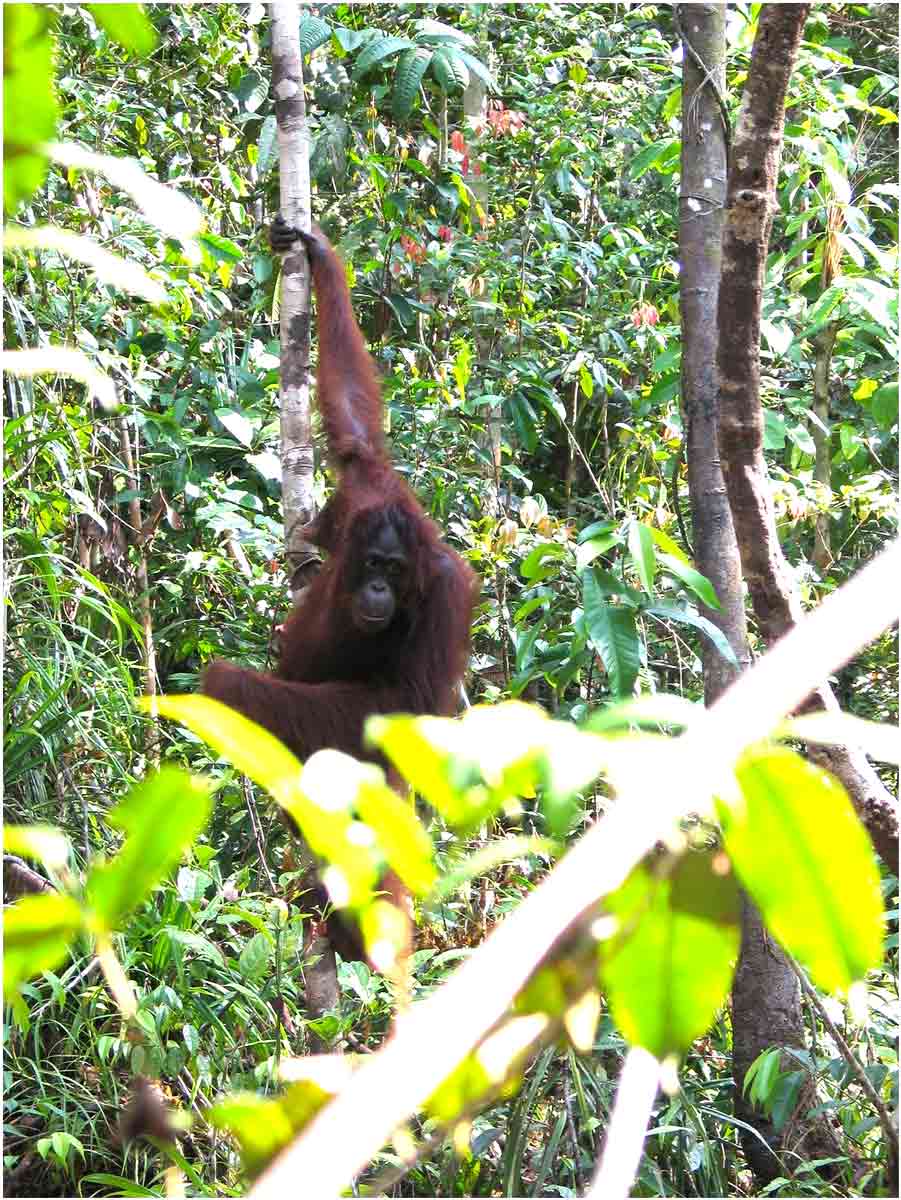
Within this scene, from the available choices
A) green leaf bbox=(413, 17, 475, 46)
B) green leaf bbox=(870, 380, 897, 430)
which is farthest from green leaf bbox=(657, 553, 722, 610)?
green leaf bbox=(413, 17, 475, 46)

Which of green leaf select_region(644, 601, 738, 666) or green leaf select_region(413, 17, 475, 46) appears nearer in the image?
green leaf select_region(644, 601, 738, 666)

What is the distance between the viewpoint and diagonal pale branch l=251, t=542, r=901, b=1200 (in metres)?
0.36

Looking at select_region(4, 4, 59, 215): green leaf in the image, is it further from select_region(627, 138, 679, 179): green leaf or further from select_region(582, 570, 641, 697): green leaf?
select_region(627, 138, 679, 179): green leaf

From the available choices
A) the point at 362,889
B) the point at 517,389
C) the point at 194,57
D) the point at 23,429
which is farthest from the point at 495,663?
the point at 362,889

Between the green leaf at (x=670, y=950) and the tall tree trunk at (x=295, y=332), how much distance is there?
2.64 m

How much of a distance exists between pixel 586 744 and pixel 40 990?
2997mm

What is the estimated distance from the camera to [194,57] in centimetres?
456

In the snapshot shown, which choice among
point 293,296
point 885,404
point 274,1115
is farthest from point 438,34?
point 274,1115

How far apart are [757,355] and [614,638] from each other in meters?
0.81

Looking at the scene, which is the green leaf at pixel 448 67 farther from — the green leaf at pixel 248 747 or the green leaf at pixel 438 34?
the green leaf at pixel 248 747

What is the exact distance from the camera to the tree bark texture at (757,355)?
2127mm

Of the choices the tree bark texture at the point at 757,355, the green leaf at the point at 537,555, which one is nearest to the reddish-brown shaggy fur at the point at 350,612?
the green leaf at the point at 537,555

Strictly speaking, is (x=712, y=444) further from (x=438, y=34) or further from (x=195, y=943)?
(x=195, y=943)

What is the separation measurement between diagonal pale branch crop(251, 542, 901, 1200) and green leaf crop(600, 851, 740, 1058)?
8 cm
